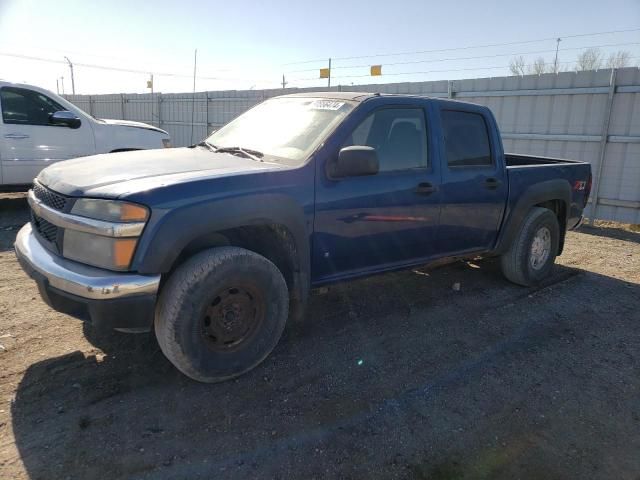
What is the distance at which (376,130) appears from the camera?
148 inches

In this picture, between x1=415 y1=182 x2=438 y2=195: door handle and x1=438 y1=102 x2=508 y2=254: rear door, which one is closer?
x1=415 y1=182 x2=438 y2=195: door handle

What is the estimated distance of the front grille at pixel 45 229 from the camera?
293 centimetres

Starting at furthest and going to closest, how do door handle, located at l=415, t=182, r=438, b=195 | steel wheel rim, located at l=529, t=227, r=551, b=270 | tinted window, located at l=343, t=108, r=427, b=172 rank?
steel wheel rim, located at l=529, t=227, r=551, b=270 < door handle, located at l=415, t=182, r=438, b=195 < tinted window, located at l=343, t=108, r=427, b=172

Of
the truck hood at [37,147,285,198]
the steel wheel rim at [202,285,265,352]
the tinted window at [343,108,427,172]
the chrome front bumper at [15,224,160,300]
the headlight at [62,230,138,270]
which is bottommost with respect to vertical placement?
the steel wheel rim at [202,285,265,352]

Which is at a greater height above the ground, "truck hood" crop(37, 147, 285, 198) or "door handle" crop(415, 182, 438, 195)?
"truck hood" crop(37, 147, 285, 198)

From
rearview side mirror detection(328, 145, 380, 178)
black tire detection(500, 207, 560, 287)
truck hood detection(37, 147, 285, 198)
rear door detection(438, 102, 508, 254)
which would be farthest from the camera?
black tire detection(500, 207, 560, 287)

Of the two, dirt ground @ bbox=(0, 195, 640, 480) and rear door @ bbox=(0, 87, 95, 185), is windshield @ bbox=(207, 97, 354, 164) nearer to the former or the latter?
dirt ground @ bbox=(0, 195, 640, 480)

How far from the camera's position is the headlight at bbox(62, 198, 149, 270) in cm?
260

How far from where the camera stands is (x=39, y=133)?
23.8 ft

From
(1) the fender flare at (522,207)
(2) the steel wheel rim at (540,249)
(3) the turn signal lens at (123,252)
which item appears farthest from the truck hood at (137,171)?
(2) the steel wheel rim at (540,249)

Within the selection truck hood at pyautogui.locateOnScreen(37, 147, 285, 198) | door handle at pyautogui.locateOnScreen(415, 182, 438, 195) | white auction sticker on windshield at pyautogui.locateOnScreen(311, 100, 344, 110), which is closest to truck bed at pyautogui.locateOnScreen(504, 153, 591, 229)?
door handle at pyautogui.locateOnScreen(415, 182, 438, 195)

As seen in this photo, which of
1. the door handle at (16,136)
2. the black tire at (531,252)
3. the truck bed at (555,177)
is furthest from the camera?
the door handle at (16,136)

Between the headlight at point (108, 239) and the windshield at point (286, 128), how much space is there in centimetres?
119

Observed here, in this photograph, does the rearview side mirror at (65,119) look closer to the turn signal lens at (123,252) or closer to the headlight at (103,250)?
the headlight at (103,250)
